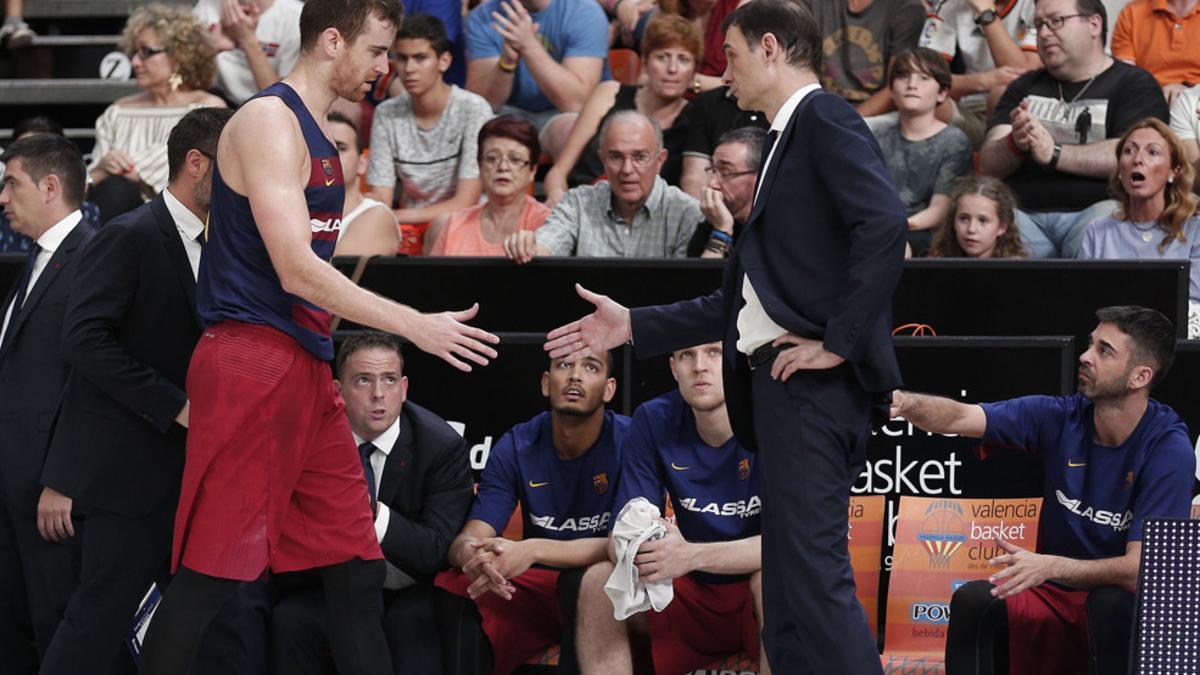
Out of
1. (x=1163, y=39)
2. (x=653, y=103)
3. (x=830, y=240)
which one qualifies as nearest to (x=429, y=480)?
(x=830, y=240)

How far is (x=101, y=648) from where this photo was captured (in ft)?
14.7

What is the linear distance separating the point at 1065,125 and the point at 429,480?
363 cm

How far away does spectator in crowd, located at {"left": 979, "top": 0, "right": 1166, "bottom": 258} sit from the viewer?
7.03 metres

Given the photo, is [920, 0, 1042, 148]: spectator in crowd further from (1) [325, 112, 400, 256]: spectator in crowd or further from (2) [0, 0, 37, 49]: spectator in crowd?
(2) [0, 0, 37, 49]: spectator in crowd

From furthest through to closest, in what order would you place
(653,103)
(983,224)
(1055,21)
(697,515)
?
(653,103) < (1055,21) < (983,224) < (697,515)

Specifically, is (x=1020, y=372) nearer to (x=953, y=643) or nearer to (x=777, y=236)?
(x=953, y=643)

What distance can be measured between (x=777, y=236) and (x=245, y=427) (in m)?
1.42

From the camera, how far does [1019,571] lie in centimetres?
475

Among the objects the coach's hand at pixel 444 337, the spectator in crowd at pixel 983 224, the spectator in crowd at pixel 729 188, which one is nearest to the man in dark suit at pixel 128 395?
the coach's hand at pixel 444 337

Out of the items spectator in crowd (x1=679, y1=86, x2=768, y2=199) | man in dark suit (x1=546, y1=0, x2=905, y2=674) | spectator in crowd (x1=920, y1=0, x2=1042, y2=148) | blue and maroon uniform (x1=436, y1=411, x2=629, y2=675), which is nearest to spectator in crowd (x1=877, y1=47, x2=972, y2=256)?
spectator in crowd (x1=920, y1=0, x2=1042, y2=148)

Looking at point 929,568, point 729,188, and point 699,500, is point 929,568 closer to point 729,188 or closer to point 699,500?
point 699,500

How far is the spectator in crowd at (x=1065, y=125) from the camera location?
7027mm

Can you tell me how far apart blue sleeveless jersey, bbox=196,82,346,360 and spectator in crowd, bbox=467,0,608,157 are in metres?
3.82

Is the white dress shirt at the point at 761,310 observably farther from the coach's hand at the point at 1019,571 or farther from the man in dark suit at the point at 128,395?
the man in dark suit at the point at 128,395
